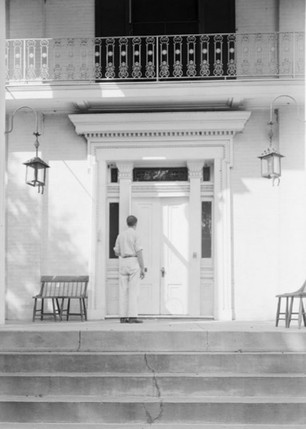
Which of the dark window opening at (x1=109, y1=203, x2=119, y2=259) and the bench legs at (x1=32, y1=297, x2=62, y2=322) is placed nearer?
the bench legs at (x1=32, y1=297, x2=62, y2=322)

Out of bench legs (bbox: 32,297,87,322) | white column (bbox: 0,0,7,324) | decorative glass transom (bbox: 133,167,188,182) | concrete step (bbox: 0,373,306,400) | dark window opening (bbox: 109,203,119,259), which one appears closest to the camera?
concrete step (bbox: 0,373,306,400)

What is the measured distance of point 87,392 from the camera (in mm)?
8164

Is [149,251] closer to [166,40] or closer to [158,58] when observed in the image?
[158,58]

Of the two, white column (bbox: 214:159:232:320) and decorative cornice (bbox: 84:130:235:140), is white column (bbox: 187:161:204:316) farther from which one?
decorative cornice (bbox: 84:130:235:140)

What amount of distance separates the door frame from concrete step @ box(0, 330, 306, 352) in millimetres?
4335

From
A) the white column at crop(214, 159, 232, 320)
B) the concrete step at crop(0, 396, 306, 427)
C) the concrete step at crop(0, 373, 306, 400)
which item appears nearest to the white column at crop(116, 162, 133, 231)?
the white column at crop(214, 159, 232, 320)

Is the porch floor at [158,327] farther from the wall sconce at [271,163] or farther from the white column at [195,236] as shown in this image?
the wall sconce at [271,163]

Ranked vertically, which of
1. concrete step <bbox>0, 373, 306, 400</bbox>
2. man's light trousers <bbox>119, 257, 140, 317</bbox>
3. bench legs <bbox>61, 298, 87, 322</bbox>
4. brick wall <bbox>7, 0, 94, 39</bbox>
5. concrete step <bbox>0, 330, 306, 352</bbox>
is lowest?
concrete step <bbox>0, 373, 306, 400</bbox>

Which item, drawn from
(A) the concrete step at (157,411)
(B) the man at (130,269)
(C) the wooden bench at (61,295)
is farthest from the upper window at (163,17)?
(A) the concrete step at (157,411)

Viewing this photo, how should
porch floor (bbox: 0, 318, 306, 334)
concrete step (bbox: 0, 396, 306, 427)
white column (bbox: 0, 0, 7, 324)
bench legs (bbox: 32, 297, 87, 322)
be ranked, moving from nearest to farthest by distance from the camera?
concrete step (bbox: 0, 396, 306, 427) < porch floor (bbox: 0, 318, 306, 334) < white column (bbox: 0, 0, 7, 324) < bench legs (bbox: 32, 297, 87, 322)

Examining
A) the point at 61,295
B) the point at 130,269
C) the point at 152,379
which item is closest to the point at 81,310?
the point at 61,295

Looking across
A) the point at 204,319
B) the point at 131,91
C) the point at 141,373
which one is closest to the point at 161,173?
the point at 131,91

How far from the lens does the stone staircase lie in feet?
25.4

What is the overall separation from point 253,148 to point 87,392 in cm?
680
